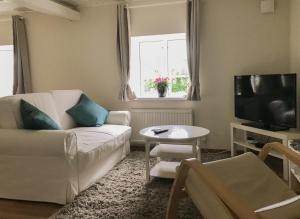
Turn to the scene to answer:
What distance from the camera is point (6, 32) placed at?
496 centimetres

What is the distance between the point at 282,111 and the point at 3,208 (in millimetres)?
3068

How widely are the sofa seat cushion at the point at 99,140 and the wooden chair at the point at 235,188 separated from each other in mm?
1103

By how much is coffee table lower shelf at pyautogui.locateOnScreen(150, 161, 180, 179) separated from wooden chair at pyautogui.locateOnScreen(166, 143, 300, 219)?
1.00m

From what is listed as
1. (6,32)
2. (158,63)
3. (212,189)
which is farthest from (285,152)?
(6,32)

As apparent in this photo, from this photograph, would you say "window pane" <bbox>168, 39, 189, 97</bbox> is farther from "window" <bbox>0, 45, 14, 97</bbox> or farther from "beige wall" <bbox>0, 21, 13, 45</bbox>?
"window" <bbox>0, 45, 14, 97</bbox>

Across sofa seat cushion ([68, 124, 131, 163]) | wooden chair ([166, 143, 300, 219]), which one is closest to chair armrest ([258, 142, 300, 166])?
wooden chair ([166, 143, 300, 219])

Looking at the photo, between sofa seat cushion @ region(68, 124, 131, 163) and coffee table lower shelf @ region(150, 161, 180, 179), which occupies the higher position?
sofa seat cushion @ region(68, 124, 131, 163)

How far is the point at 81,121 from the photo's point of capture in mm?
3680

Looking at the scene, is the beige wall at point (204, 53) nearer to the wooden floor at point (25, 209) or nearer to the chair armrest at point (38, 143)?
the chair armrest at point (38, 143)

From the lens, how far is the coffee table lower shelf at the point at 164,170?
9.52 feet

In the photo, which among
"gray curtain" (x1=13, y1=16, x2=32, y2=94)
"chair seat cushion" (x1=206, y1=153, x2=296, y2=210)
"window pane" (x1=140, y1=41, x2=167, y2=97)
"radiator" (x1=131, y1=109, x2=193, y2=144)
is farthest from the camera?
"gray curtain" (x1=13, y1=16, x2=32, y2=94)

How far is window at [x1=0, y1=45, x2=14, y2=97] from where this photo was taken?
207 inches

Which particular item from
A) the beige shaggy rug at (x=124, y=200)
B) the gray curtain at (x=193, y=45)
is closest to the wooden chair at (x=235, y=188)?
the beige shaggy rug at (x=124, y=200)

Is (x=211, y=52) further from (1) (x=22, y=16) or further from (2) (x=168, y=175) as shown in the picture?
(1) (x=22, y=16)
